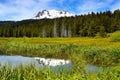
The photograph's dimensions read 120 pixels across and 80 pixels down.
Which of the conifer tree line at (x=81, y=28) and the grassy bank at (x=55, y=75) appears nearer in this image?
the grassy bank at (x=55, y=75)

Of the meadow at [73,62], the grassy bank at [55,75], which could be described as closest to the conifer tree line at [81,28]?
the meadow at [73,62]

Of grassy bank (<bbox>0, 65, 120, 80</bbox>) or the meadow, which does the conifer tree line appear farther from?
grassy bank (<bbox>0, 65, 120, 80</bbox>)

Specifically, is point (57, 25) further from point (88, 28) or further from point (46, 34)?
point (88, 28)

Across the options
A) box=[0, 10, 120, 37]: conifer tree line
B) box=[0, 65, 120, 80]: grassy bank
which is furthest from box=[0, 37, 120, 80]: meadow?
box=[0, 10, 120, 37]: conifer tree line

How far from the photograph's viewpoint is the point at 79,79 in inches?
453

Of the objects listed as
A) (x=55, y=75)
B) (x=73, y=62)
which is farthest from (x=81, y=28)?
(x=55, y=75)

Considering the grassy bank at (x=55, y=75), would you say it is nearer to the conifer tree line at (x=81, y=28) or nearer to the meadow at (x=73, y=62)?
the meadow at (x=73, y=62)

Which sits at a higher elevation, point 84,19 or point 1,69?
point 84,19

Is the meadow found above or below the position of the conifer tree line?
below

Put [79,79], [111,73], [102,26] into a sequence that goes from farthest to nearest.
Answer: [102,26]
[111,73]
[79,79]

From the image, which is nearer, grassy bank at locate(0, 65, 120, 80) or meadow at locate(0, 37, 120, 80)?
grassy bank at locate(0, 65, 120, 80)

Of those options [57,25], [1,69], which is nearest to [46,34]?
[57,25]

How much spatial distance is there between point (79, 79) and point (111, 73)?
1596 mm

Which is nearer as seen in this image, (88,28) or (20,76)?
(20,76)
